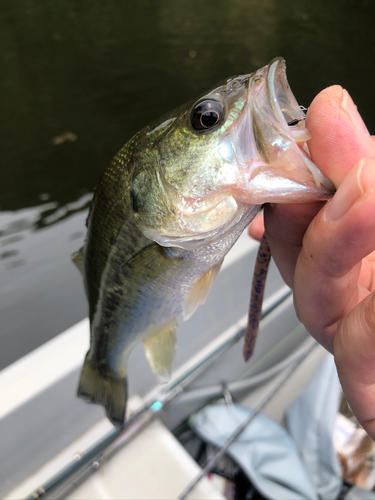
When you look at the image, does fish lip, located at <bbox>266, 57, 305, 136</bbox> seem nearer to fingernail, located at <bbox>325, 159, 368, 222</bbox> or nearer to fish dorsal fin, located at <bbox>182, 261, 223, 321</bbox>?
fingernail, located at <bbox>325, 159, 368, 222</bbox>

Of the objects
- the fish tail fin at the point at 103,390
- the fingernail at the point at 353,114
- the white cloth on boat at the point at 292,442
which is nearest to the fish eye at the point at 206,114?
the fingernail at the point at 353,114

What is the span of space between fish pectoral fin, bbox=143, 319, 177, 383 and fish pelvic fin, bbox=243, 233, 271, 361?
22cm

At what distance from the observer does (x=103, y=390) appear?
1.06 metres

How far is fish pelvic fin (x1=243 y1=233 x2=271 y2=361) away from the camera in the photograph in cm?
86

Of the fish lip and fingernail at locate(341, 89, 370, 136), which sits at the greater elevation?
the fish lip

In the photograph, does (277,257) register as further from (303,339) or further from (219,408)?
(303,339)

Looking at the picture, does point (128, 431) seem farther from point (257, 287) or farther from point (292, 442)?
point (257, 287)

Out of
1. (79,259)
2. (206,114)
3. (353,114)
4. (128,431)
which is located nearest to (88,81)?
(79,259)

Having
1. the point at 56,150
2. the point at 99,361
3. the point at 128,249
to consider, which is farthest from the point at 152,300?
the point at 56,150

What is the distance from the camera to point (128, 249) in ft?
2.70

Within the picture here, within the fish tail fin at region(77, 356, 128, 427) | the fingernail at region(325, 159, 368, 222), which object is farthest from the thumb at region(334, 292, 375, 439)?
the fish tail fin at region(77, 356, 128, 427)

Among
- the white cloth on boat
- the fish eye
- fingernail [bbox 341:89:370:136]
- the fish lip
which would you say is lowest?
the white cloth on boat

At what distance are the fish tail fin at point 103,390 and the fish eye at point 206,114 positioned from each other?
0.78 m

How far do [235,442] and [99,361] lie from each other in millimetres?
880
